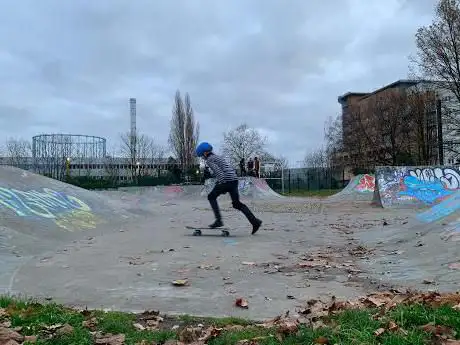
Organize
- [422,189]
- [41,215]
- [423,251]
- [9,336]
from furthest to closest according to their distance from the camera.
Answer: [422,189], [41,215], [423,251], [9,336]

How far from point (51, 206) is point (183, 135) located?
46759 millimetres

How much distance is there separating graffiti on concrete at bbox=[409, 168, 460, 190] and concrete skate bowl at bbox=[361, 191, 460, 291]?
1193 cm

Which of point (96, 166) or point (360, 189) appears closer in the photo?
point (360, 189)

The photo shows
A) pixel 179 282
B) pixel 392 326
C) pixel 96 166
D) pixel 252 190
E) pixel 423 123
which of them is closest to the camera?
pixel 392 326

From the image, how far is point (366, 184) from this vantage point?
35.6 metres

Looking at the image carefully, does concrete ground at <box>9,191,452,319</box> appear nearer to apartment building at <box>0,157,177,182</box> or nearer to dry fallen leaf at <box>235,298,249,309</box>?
dry fallen leaf at <box>235,298,249,309</box>

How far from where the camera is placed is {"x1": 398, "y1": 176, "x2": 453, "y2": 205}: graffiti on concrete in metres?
21.1

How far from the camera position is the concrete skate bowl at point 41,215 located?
790cm

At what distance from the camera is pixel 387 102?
178 feet

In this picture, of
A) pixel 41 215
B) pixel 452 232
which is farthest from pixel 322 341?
pixel 41 215

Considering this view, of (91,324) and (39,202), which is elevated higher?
(39,202)

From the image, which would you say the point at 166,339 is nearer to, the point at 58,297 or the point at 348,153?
the point at 58,297

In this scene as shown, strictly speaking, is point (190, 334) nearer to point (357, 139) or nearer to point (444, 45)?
point (444, 45)

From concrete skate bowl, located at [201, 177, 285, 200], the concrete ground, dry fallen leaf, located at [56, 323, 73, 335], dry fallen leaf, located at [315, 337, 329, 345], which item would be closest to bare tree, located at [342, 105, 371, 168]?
concrete skate bowl, located at [201, 177, 285, 200]
